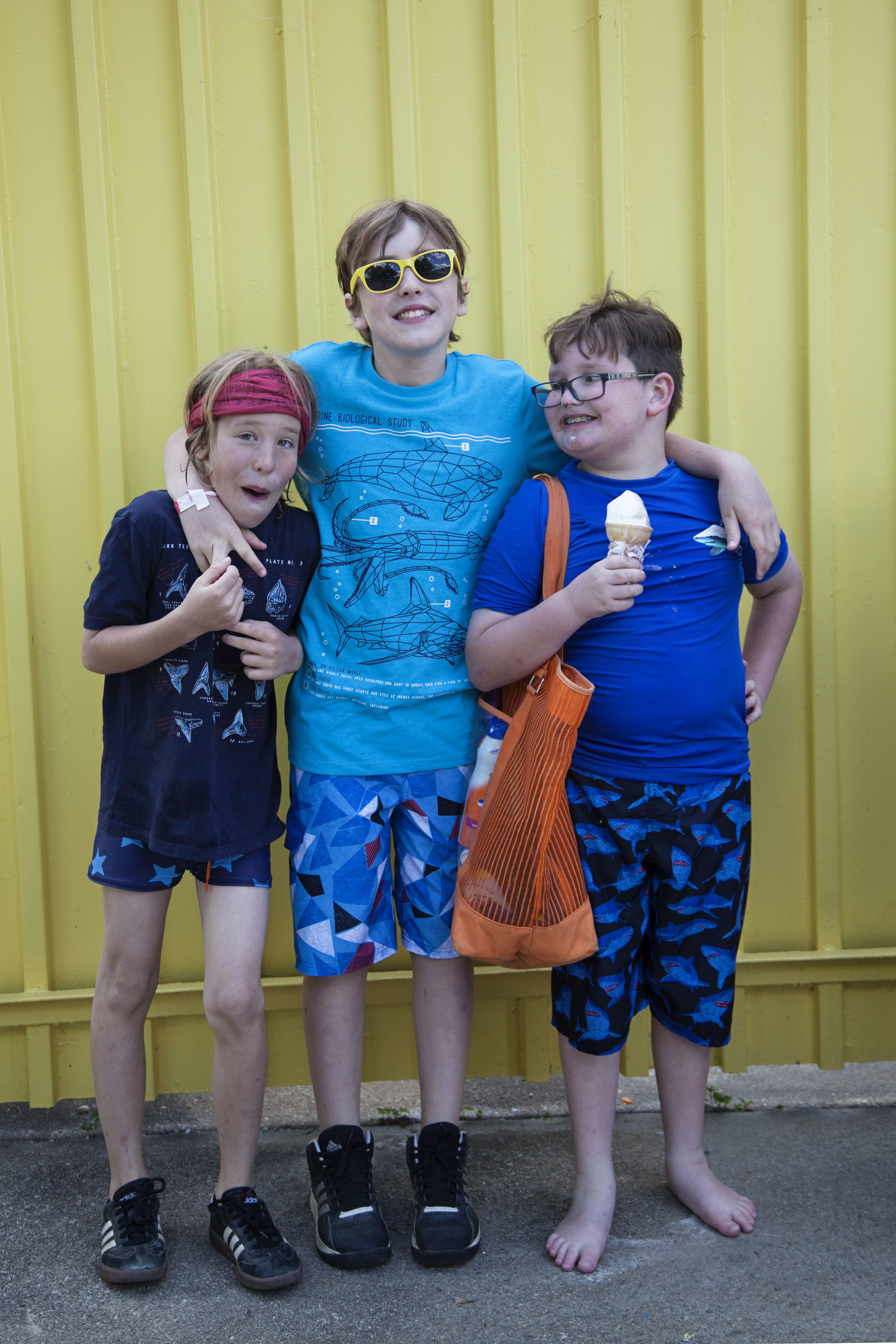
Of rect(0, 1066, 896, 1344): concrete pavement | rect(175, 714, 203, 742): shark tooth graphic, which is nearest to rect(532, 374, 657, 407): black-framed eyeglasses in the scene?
rect(175, 714, 203, 742): shark tooth graphic

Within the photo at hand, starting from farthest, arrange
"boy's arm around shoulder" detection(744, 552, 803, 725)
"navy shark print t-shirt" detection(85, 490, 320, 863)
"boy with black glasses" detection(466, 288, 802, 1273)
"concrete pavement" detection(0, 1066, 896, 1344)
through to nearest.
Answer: "boy's arm around shoulder" detection(744, 552, 803, 725)
"boy with black glasses" detection(466, 288, 802, 1273)
"navy shark print t-shirt" detection(85, 490, 320, 863)
"concrete pavement" detection(0, 1066, 896, 1344)

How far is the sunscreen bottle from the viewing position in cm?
225

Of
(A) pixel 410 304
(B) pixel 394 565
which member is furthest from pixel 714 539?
(A) pixel 410 304

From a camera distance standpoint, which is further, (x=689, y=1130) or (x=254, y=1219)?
(x=689, y=1130)

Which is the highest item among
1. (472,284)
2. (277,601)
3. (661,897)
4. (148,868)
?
(472,284)

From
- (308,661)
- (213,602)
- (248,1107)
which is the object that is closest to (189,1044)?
(248,1107)

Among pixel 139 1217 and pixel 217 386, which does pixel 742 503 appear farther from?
pixel 139 1217

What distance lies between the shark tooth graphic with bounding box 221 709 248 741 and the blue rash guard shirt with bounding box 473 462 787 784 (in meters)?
0.58

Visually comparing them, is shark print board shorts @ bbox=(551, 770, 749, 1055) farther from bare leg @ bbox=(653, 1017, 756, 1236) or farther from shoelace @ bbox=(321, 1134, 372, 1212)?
shoelace @ bbox=(321, 1134, 372, 1212)

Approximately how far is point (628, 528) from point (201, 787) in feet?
3.42

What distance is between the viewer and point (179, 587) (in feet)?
7.10

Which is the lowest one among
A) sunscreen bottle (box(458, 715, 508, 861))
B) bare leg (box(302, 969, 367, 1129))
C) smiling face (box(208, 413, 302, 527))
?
bare leg (box(302, 969, 367, 1129))

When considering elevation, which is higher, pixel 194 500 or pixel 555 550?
pixel 194 500

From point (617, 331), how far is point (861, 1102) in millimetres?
2249
